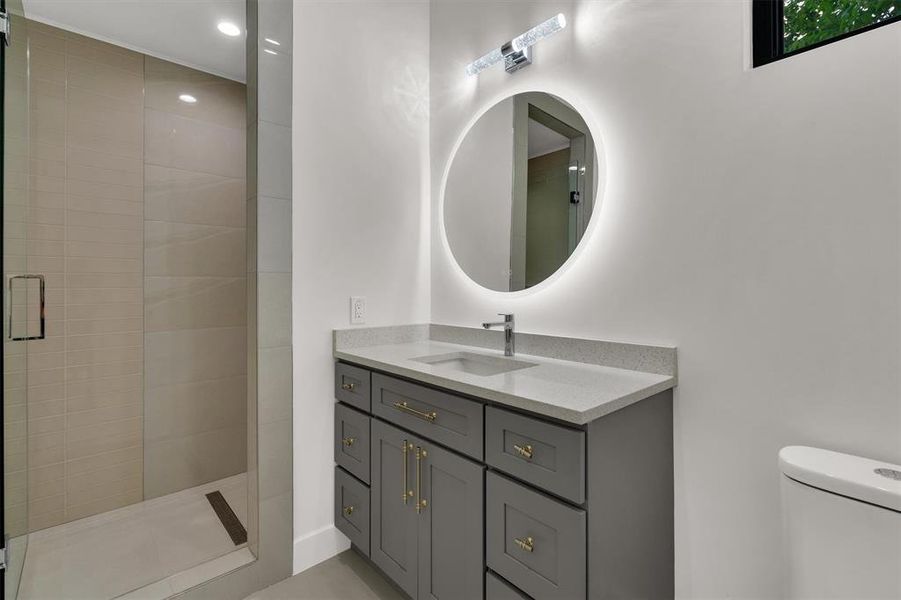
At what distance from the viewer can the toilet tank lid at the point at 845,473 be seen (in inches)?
33.5

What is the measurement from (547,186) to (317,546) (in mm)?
1725

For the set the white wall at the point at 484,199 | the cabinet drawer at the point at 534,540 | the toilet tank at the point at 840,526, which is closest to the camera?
the toilet tank at the point at 840,526

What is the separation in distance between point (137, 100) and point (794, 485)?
3.05 metres

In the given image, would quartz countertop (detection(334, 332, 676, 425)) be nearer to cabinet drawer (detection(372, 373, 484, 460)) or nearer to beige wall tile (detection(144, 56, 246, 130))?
cabinet drawer (detection(372, 373, 484, 460))

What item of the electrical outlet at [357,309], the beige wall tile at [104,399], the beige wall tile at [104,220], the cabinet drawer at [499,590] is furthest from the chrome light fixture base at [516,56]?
the beige wall tile at [104,399]

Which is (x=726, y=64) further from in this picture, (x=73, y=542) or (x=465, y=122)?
(x=73, y=542)

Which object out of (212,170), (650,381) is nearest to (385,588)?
(650,381)

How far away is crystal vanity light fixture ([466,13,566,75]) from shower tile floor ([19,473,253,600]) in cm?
219

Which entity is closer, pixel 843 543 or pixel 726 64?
pixel 843 543

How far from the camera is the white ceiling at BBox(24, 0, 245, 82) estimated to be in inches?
73.7

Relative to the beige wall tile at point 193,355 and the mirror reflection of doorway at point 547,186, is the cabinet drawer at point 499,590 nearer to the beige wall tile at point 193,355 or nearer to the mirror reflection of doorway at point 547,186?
the mirror reflection of doorway at point 547,186

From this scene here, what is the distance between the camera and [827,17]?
114 cm

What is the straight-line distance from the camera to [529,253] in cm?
172

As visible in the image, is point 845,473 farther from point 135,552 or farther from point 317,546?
point 135,552
